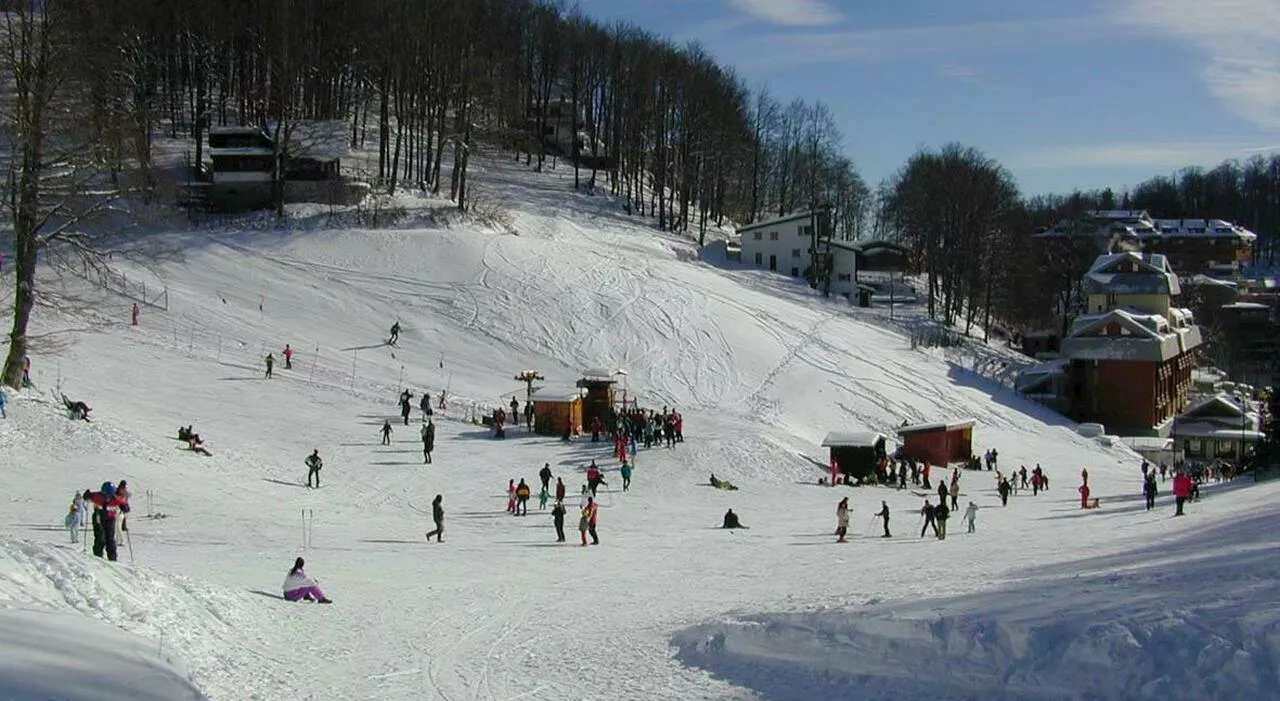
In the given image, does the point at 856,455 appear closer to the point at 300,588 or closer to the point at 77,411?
the point at 77,411

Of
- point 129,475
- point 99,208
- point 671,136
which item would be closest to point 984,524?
point 129,475

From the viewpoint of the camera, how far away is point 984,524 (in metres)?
29.7

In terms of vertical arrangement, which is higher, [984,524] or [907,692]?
[907,692]

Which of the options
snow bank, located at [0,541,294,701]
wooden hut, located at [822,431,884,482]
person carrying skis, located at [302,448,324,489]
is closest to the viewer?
snow bank, located at [0,541,294,701]

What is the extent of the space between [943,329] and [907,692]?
59.9 meters

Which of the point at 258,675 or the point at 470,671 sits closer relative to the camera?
the point at 258,675

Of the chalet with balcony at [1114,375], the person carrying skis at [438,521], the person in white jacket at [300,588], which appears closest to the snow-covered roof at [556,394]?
the person carrying skis at [438,521]

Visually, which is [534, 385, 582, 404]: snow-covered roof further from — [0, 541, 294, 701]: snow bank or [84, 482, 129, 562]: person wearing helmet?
[0, 541, 294, 701]: snow bank

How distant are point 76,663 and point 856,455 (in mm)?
27790

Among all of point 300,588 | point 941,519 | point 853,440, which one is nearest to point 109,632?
point 300,588

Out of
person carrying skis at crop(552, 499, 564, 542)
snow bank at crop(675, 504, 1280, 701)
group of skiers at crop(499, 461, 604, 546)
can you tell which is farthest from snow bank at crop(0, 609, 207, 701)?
person carrying skis at crop(552, 499, 564, 542)

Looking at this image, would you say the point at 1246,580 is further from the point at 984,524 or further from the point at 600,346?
the point at 600,346

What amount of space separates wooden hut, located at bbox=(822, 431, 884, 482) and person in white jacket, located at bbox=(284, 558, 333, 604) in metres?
21.4

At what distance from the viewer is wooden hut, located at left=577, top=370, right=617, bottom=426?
38844 mm
